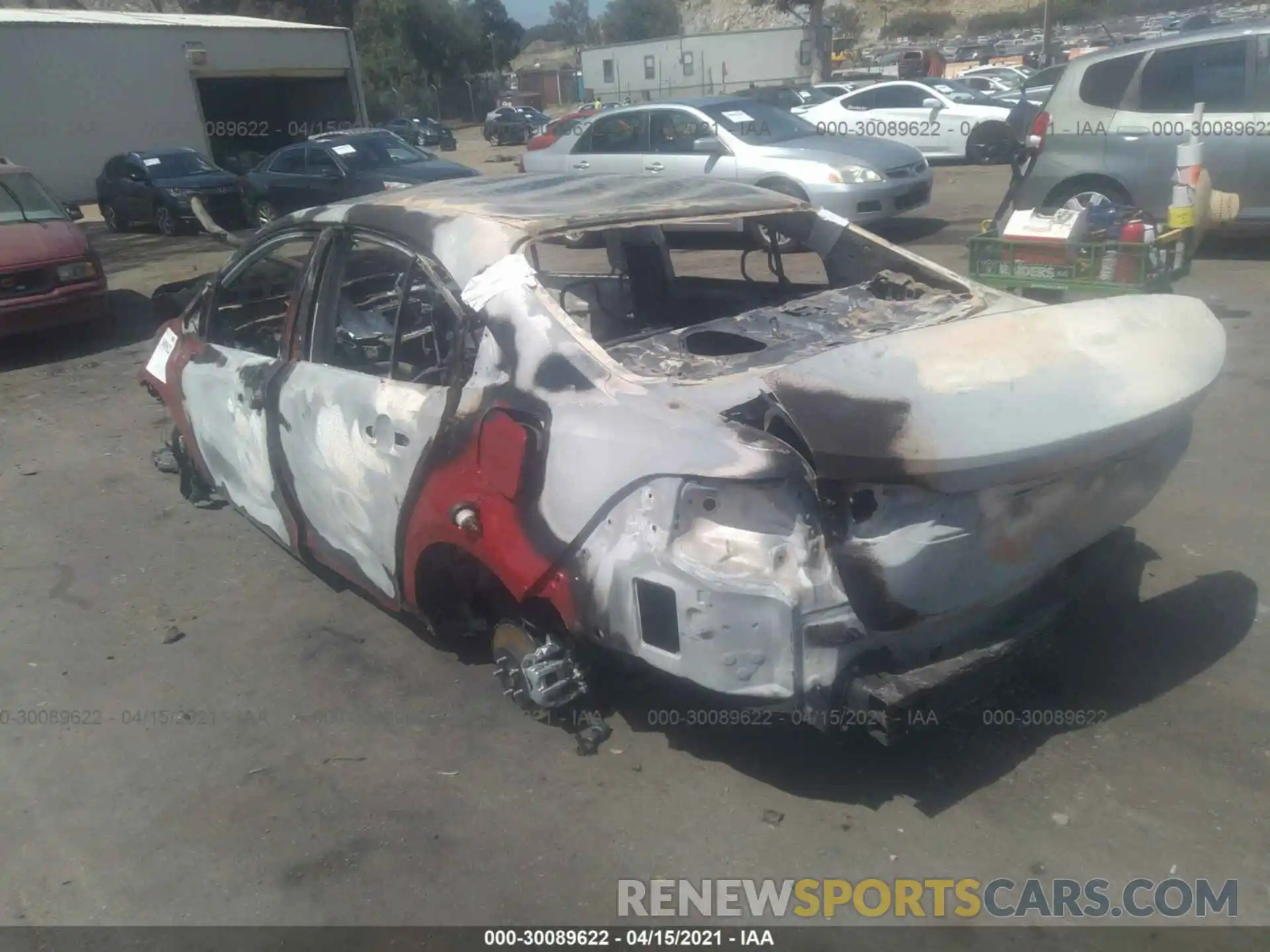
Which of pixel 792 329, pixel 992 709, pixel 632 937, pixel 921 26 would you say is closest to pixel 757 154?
pixel 792 329

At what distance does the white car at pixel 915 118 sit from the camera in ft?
61.3

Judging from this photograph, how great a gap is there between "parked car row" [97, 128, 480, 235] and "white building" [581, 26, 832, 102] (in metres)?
20.2

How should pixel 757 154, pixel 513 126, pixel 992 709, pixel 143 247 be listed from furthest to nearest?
pixel 513 126 < pixel 143 247 < pixel 757 154 < pixel 992 709

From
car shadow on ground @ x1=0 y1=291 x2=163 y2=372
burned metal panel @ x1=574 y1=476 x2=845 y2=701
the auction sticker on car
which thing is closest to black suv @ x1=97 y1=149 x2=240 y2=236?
car shadow on ground @ x1=0 y1=291 x2=163 y2=372

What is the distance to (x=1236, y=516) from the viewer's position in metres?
4.62

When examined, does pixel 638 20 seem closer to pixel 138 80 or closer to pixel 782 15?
pixel 782 15

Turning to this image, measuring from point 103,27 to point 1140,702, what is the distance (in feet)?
94.3

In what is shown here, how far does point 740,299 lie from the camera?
4391 mm

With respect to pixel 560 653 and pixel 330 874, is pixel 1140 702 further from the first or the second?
pixel 330 874

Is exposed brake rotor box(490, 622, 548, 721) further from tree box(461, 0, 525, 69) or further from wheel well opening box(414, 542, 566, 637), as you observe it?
tree box(461, 0, 525, 69)

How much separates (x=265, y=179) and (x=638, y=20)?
8277 cm

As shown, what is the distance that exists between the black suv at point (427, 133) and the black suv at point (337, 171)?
813 inches

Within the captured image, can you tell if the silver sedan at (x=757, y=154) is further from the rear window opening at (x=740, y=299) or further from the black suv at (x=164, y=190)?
the black suv at (x=164, y=190)

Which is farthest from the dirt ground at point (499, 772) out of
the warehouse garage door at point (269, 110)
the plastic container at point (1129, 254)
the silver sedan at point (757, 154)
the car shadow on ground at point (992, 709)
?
the warehouse garage door at point (269, 110)
